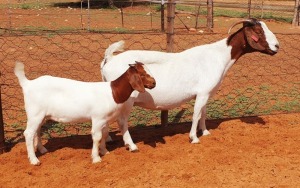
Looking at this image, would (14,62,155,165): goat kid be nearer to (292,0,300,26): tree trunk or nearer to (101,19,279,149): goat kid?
(101,19,279,149): goat kid

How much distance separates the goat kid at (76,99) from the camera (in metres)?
5.18

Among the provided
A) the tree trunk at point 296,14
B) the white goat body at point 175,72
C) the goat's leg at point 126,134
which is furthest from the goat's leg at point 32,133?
the tree trunk at point 296,14

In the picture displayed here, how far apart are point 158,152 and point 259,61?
23.6ft

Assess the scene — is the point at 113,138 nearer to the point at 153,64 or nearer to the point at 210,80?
the point at 153,64

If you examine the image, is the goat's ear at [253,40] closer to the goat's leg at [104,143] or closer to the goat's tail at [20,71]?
the goat's leg at [104,143]

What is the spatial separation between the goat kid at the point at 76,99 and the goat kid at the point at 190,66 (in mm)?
570

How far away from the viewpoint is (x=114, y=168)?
5168 millimetres

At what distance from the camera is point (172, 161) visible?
5297 millimetres

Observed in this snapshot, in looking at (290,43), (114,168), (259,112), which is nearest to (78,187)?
(114,168)

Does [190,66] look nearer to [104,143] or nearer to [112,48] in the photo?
[112,48]

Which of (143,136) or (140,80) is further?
(143,136)

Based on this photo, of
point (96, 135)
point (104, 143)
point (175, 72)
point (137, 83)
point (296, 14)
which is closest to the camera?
point (137, 83)

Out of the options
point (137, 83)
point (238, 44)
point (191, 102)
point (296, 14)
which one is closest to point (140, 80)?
point (137, 83)

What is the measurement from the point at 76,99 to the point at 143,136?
1.69 meters
